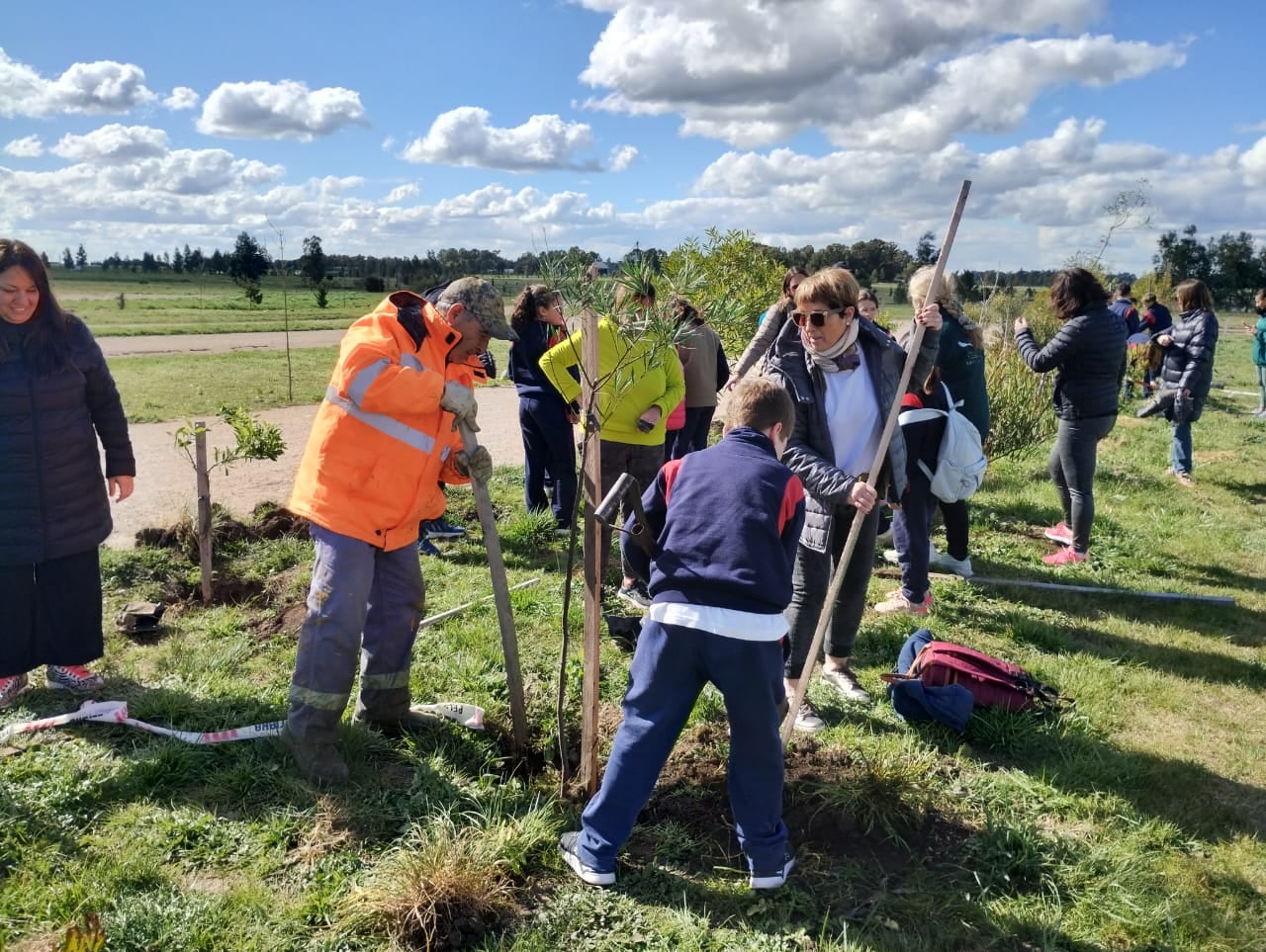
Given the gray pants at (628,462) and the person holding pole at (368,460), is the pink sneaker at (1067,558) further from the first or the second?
the person holding pole at (368,460)

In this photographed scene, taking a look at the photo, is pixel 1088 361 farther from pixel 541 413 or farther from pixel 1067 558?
pixel 541 413

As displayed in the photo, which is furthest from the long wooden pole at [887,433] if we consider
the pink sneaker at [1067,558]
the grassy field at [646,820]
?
the pink sneaker at [1067,558]

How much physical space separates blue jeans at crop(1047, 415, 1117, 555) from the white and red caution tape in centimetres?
468

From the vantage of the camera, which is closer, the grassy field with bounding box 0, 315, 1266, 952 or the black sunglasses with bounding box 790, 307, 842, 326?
the grassy field with bounding box 0, 315, 1266, 952

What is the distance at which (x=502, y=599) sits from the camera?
143 inches

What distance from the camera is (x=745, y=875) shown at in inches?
121

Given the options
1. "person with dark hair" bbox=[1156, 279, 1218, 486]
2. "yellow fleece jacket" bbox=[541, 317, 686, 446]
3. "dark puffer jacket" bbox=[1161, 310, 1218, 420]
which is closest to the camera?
"yellow fleece jacket" bbox=[541, 317, 686, 446]

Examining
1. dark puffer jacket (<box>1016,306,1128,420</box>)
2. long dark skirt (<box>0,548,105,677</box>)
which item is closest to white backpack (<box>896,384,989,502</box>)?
dark puffer jacket (<box>1016,306,1128,420</box>)

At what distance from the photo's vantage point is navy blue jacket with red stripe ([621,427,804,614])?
2717mm

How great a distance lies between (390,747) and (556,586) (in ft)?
7.09

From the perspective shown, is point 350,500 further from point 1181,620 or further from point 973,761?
point 1181,620

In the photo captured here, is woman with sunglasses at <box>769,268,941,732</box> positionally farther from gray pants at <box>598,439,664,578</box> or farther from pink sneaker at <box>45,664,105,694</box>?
pink sneaker at <box>45,664,105,694</box>

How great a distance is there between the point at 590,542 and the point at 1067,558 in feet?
16.4

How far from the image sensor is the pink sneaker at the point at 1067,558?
664 centimetres
